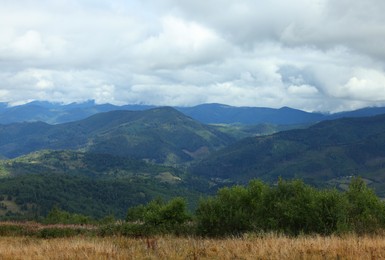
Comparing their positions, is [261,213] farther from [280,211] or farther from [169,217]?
[169,217]

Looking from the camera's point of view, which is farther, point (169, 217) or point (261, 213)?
point (169, 217)

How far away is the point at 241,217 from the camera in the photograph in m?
31.7

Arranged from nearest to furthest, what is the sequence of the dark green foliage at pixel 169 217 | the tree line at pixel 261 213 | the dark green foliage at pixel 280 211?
the dark green foliage at pixel 280 211 → the tree line at pixel 261 213 → the dark green foliage at pixel 169 217

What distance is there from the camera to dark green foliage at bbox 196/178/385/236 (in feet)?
90.2

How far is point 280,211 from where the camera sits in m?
30.9

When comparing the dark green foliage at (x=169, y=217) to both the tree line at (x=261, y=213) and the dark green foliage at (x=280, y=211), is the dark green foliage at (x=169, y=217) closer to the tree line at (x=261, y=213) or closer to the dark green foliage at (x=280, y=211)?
the tree line at (x=261, y=213)

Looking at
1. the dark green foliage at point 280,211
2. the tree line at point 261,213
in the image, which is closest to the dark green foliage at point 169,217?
the tree line at point 261,213

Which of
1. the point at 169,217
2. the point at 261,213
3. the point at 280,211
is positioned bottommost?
the point at 169,217

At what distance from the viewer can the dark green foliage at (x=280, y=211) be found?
90.2ft

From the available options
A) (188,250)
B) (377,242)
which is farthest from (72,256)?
(377,242)

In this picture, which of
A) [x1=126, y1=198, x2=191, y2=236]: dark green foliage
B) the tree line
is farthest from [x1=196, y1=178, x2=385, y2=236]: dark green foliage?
[x1=126, y1=198, x2=191, y2=236]: dark green foliage

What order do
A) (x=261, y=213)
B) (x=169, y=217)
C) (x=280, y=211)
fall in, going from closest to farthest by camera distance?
(x=280, y=211) → (x=261, y=213) → (x=169, y=217)

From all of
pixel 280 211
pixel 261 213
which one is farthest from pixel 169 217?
pixel 280 211

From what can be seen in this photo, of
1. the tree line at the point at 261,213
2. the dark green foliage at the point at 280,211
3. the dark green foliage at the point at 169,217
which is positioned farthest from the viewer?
the dark green foliage at the point at 169,217
